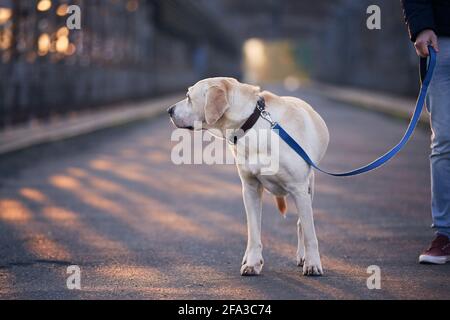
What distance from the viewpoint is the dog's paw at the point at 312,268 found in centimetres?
482

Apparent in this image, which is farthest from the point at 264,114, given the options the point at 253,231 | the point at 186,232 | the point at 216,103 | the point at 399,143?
the point at 186,232

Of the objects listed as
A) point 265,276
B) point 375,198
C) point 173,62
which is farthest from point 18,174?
point 173,62

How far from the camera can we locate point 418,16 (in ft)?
17.4

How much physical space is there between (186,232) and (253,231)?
162 centimetres

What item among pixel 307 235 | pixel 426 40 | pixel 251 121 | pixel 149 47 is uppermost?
pixel 149 47

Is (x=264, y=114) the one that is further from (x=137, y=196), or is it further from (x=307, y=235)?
(x=137, y=196)

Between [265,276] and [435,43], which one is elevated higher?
[435,43]

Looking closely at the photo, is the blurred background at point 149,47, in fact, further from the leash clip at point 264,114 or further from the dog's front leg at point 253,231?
the leash clip at point 264,114

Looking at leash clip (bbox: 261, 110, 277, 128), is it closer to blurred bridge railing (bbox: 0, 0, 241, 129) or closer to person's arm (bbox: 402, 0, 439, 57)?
person's arm (bbox: 402, 0, 439, 57)

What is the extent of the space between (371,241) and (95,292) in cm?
221

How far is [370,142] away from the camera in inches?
603

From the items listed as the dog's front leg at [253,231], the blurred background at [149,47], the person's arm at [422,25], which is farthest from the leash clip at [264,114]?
the blurred background at [149,47]

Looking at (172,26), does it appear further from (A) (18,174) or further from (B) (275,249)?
(B) (275,249)

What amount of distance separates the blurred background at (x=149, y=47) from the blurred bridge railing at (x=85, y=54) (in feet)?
0.09
